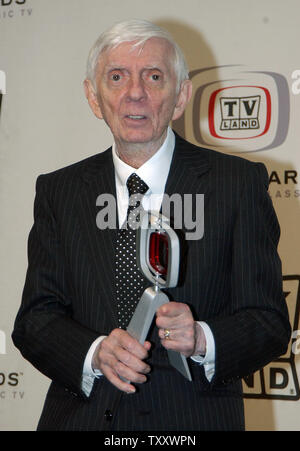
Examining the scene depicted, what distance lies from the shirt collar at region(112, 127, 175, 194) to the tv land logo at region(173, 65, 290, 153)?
1192 millimetres

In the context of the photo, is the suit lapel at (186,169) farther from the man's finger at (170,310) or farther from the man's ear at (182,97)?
the man's finger at (170,310)

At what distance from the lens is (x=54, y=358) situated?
A: 62.6 inches

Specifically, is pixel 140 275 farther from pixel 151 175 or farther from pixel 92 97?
pixel 92 97

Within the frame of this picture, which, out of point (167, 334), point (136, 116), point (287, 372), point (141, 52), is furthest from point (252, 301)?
point (287, 372)

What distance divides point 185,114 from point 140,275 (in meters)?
1.51

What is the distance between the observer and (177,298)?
1607 mm

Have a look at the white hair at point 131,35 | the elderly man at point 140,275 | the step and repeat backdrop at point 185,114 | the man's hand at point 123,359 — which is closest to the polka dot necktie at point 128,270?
the elderly man at point 140,275

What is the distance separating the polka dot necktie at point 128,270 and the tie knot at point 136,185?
0.01 meters

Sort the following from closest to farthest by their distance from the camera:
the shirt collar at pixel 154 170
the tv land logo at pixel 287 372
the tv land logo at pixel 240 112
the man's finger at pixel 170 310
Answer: the man's finger at pixel 170 310, the shirt collar at pixel 154 170, the tv land logo at pixel 287 372, the tv land logo at pixel 240 112

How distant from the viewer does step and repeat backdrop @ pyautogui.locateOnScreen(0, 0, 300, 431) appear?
9.22ft

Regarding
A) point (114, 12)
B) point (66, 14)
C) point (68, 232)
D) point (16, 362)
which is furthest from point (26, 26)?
point (68, 232)

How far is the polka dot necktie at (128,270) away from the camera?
5.25 ft

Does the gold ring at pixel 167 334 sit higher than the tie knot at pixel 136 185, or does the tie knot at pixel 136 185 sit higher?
the tie knot at pixel 136 185

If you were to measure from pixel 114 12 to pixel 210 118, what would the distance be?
678mm
